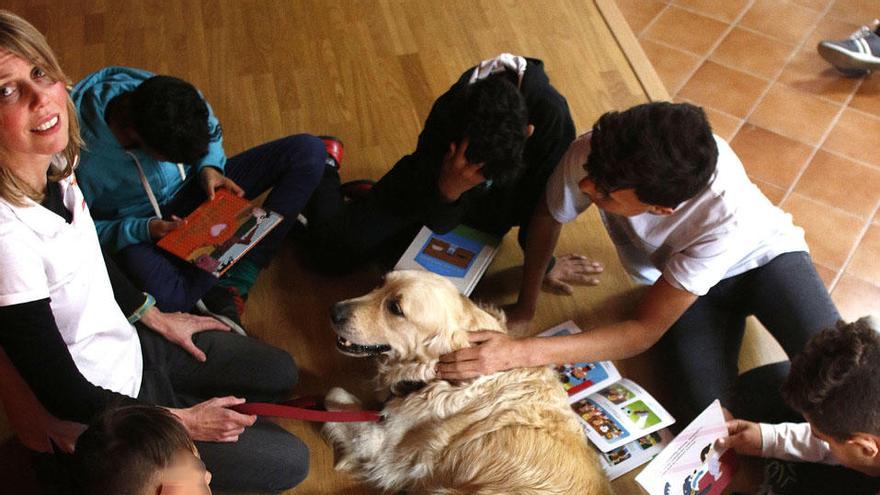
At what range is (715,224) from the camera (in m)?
1.61

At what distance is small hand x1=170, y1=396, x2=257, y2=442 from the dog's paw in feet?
1.24

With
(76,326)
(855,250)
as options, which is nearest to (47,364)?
(76,326)

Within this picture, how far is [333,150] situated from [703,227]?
1353 millimetres

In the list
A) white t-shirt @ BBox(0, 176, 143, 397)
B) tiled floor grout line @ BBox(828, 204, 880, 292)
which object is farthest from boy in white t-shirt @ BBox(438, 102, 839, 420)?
white t-shirt @ BBox(0, 176, 143, 397)

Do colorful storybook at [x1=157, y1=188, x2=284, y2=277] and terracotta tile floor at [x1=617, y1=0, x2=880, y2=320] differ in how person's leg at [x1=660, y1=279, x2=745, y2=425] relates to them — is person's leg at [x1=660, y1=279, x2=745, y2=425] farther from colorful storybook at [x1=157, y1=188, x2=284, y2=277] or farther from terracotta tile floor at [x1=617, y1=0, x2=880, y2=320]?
colorful storybook at [x1=157, y1=188, x2=284, y2=277]

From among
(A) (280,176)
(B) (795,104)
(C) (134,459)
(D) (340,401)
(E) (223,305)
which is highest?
(C) (134,459)

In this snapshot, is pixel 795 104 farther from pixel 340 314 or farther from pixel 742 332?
pixel 340 314

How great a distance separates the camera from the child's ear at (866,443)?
1.34 meters

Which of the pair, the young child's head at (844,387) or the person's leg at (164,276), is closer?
the young child's head at (844,387)

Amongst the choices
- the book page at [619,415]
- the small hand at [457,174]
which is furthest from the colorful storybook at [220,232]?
the book page at [619,415]

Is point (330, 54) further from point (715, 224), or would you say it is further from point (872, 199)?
point (872, 199)

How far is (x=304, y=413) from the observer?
1.73m

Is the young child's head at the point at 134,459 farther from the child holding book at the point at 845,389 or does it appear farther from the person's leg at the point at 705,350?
the person's leg at the point at 705,350

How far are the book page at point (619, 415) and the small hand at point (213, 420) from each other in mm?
967
